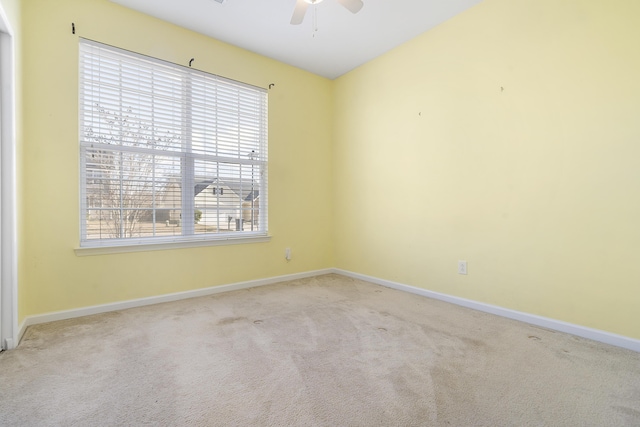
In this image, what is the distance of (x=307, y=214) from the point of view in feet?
13.2

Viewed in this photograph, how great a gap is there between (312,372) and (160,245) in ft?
6.54

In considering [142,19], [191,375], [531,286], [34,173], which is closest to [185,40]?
[142,19]

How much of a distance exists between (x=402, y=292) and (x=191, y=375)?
229cm

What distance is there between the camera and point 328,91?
4215mm

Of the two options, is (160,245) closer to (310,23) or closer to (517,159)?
(310,23)

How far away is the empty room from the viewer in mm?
1586

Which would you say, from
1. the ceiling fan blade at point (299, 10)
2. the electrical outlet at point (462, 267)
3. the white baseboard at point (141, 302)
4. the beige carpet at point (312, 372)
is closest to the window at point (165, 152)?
the white baseboard at point (141, 302)

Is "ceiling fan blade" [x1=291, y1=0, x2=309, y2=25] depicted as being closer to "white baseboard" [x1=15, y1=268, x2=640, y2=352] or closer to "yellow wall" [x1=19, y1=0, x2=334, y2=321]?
"yellow wall" [x1=19, y1=0, x2=334, y2=321]

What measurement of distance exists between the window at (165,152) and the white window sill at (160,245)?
5 centimetres

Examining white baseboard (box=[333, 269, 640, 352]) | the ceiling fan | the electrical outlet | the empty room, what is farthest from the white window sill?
the ceiling fan

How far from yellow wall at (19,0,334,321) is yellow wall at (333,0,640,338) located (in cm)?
111

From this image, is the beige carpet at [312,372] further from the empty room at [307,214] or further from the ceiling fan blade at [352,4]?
the ceiling fan blade at [352,4]

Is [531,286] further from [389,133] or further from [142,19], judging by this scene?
[142,19]

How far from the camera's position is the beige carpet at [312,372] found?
53.3 inches
